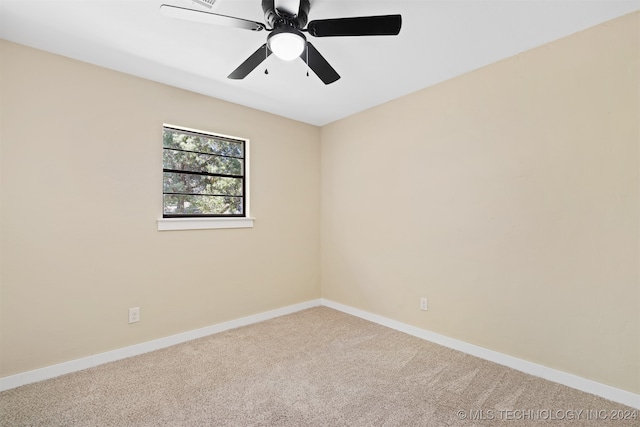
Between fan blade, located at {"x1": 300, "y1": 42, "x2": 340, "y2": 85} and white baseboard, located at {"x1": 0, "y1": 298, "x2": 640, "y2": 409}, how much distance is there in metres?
2.42

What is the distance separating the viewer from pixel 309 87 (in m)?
2.83

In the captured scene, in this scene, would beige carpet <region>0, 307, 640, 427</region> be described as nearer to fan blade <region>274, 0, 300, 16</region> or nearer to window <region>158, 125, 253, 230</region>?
window <region>158, 125, 253, 230</region>

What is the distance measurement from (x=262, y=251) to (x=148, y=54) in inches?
83.2

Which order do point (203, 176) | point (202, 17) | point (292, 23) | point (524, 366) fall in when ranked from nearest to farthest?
point (202, 17), point (292, 23), point (524, 366), point (203, 176)

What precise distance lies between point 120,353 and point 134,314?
31cm

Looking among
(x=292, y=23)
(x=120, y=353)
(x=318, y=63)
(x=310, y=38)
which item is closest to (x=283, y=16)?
(x=292, y=23)

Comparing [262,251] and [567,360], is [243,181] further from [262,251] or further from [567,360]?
[567,360]

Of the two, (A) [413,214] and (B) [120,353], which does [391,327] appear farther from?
(B) [120,353]

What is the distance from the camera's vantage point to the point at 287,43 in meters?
1.60

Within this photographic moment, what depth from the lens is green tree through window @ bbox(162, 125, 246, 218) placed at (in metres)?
2.86

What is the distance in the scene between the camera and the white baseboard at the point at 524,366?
6.15 feet

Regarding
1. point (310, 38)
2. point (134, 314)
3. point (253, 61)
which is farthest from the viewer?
point (134, 314)

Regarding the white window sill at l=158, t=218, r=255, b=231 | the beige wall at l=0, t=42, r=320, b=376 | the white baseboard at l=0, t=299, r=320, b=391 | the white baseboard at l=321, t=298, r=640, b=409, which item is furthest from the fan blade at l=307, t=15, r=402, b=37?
the white baseboard at l=0, t=299, r=320, b=391

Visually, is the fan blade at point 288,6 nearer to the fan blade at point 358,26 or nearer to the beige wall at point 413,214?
the fan blade at point 358,26
